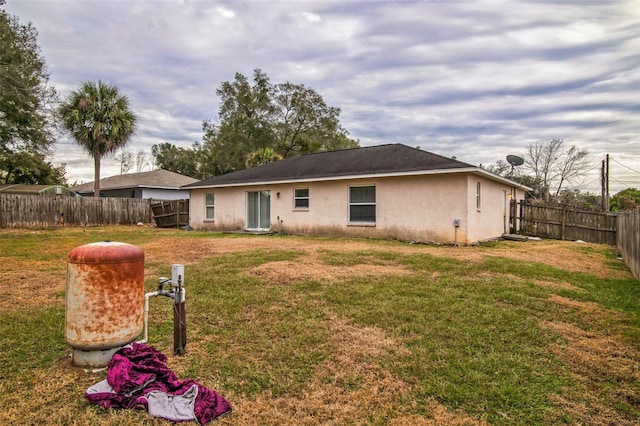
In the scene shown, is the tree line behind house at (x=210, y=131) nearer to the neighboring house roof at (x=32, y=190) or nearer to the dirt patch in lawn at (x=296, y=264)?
the neighboring house roof at (x=32, y=190)

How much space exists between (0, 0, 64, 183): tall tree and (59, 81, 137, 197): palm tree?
117 cm

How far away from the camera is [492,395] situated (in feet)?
9.39

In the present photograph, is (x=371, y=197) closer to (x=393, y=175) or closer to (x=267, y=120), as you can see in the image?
(x=393, y=175)

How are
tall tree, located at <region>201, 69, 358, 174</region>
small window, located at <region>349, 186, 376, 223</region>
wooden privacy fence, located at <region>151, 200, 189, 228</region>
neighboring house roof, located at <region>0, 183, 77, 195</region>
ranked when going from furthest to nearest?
tall tree, located at <region>201, 69, 358, 174</region>, neighboring house roof, located at <region>0, 183, 77, 195</region>, wooden privacy fence, located at <region>151, 200, 189, 228</region>, small window, located at <region>349, 186, 376, 223</region>

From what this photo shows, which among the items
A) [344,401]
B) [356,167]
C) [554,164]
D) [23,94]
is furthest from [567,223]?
[23,94]

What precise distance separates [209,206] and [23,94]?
1117 cm

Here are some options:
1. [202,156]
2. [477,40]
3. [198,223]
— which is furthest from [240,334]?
[202,156]

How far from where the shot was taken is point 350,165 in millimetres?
14953

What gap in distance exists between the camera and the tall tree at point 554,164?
98.5ft

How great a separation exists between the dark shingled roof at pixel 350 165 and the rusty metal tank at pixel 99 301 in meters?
10.3

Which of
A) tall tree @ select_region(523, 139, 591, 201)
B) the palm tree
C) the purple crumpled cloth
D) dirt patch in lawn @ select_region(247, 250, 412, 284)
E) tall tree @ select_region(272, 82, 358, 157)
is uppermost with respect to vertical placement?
tall tree @ select_region(272, 82, 358, 157)

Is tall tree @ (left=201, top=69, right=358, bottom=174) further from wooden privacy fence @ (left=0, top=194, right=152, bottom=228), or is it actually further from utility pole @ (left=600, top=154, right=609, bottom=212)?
utility pole @ (left=600, top=154, right=609, bottom=212)

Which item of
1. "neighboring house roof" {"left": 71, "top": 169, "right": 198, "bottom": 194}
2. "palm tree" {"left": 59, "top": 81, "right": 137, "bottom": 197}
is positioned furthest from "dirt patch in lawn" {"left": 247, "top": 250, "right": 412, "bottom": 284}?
"neighboring house roof" {"left": 71, "top": 169, "right": 198, "bottom": 194}

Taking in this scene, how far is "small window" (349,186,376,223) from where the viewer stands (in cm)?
1374
